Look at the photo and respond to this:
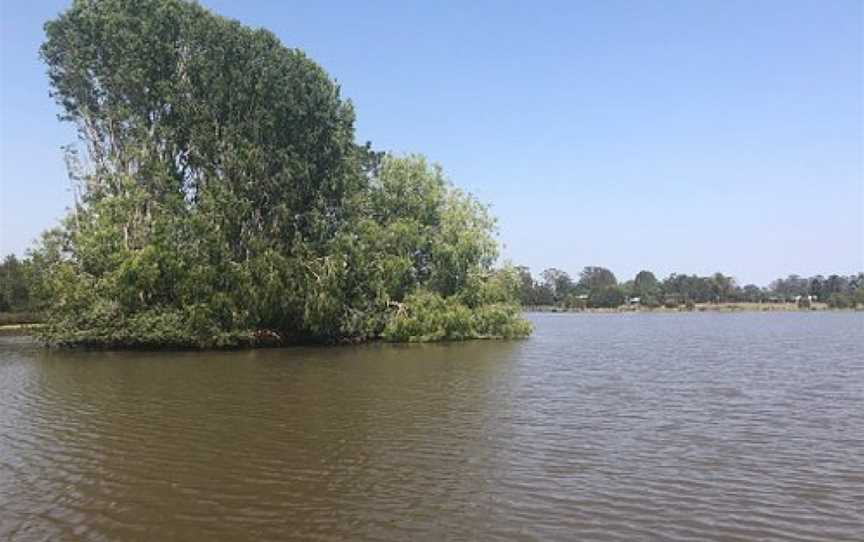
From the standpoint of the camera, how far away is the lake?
10969 mm

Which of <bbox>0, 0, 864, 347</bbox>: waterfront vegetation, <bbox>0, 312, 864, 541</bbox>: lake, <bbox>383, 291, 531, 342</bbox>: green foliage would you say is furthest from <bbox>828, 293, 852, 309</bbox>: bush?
<bbox>0, 312, 864, 541</bbox>: lake

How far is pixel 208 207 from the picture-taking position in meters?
45.6

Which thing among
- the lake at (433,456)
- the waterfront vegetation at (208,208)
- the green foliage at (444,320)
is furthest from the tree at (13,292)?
the lake at (433,456)

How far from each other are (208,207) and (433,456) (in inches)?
1342

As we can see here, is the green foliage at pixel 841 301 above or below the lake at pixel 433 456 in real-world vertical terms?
above

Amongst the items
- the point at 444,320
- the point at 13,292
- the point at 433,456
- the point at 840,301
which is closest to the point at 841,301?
the point at 840,301

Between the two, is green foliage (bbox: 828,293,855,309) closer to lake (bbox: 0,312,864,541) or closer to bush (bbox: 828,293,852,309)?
bush (bbox: 828,293,852,309)

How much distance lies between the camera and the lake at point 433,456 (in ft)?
36.0

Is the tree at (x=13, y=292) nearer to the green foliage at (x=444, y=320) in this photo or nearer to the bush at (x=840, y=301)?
→ the green foliage at (x=444, y=320)

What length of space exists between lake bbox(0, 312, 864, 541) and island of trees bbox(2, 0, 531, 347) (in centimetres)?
1358

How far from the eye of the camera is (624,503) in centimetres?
1188

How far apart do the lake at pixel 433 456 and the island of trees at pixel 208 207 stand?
1358 centimetres

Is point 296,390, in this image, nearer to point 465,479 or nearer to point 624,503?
point 465,479

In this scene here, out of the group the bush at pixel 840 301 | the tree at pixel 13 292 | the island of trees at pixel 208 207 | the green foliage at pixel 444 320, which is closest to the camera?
the island of trees at pixel 208 207
